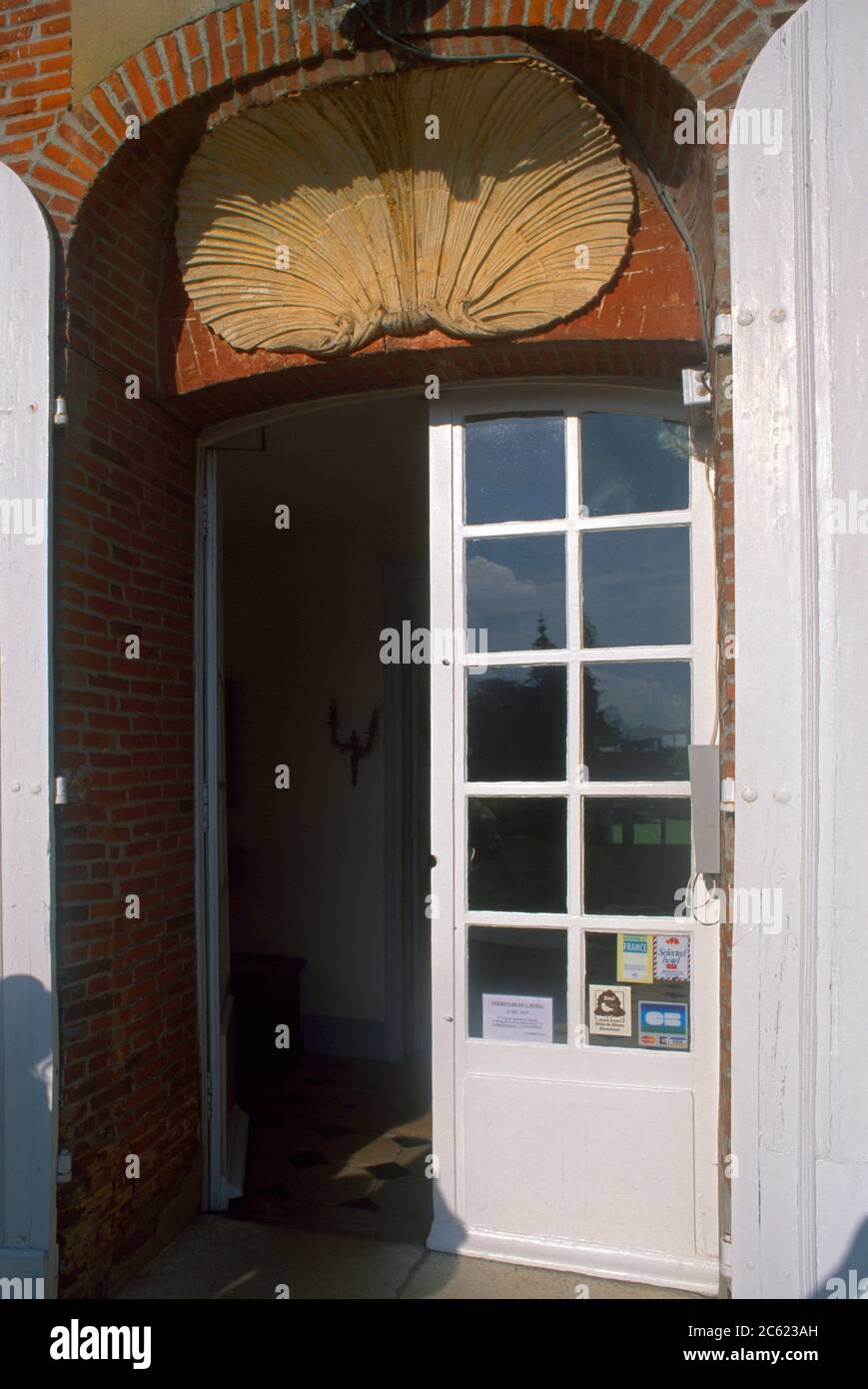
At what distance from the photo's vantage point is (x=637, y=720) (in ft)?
10.8

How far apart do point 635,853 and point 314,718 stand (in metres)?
3.10

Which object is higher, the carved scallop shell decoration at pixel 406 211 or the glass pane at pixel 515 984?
the carved scallop shell decoration at pixel 406 211

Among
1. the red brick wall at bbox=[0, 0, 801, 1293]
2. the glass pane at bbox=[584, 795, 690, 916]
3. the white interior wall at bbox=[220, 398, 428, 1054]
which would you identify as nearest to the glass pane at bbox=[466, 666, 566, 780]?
the glass pane at bbox=[584, 795, 690, 916]

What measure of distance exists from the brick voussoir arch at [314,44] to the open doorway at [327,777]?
181 cm

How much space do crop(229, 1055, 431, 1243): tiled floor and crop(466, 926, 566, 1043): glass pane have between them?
0.84 metres

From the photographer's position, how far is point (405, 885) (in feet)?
19.0

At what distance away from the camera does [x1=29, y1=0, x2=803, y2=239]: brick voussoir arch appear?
2744 millimetres

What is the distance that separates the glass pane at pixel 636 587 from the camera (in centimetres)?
328

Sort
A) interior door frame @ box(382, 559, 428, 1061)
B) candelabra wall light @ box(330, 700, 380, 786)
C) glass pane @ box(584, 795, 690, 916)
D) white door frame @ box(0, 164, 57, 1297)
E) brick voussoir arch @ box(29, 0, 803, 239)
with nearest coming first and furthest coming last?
brick voussoir arch @ box(29, 0, 803, 239) < white door frame @ box(0, 164, 57, 1297) < glass pane @ box(584, 795, 690, 916) < interior door frame @ box(382, 559, 428, 1061) < candelabra wall light @ box(330, 700, 380, 786)

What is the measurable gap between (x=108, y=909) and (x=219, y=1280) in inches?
49.3

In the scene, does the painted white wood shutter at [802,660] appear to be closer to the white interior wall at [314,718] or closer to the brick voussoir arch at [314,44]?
the brick voussoir arch at [314,44]

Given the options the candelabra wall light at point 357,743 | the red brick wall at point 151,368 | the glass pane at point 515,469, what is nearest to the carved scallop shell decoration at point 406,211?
the red brick wall at point 151,368

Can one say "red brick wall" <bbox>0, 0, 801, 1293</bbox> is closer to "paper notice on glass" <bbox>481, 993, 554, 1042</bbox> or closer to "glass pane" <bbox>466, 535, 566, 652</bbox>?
"glass pane" <bbox>466, 535, 566, 652</bbox>

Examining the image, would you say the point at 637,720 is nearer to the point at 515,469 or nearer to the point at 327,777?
the point at 515,469
